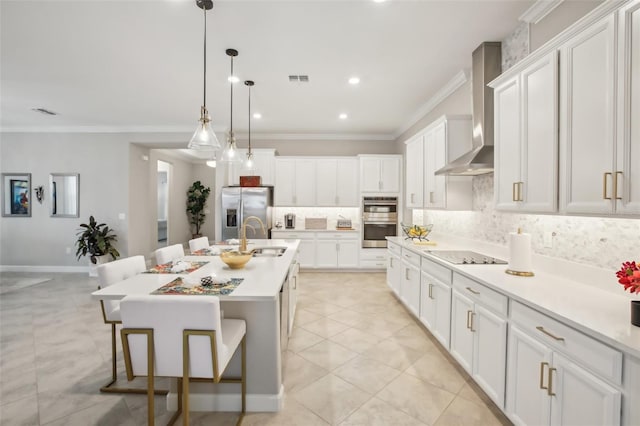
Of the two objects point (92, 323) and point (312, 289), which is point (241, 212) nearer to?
point (312, 289)

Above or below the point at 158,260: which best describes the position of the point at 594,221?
above

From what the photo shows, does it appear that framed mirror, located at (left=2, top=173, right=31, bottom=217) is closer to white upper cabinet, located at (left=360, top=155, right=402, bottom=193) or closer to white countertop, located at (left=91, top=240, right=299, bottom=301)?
white countertop, located at (left=91, top=240, right=299, bottom=301)

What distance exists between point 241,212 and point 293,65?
3149 millimetres

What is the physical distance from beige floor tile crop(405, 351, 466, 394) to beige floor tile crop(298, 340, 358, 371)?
1.85ft

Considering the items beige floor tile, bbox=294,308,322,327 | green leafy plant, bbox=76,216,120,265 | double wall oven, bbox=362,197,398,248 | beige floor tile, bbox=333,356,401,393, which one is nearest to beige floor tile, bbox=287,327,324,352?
beige floor tile, bbox=294,308,322,327

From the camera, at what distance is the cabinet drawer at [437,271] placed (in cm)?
252

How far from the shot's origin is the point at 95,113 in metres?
4.99

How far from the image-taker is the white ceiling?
7.68ft

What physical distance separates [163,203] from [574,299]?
30.2 ft

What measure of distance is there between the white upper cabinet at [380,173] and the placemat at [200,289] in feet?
14.3

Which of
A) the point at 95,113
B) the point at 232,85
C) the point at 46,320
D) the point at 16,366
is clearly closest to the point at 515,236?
the point at 232,85

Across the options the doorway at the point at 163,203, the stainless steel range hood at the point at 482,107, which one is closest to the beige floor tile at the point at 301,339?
the stainless steel range hood at the point at 482,107

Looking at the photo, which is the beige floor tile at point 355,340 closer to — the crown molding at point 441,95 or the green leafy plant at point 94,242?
the crown molding at point 441,95

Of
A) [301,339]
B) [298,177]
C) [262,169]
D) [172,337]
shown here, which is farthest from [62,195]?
[172,337]
